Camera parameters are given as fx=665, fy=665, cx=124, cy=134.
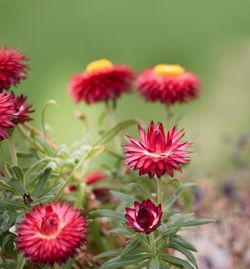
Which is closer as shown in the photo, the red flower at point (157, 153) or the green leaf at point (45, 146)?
the red flower at point (157, 153)

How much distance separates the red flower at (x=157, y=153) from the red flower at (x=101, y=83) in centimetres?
35

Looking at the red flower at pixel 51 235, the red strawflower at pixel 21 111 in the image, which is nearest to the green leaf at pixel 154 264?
the red flower at pixel 51 235

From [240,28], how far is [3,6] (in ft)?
2.54

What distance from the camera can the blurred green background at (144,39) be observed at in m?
2.01

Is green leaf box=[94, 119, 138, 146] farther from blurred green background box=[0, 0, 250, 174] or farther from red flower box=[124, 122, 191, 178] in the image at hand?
blurred green background box=[0, 0, 250, 174]

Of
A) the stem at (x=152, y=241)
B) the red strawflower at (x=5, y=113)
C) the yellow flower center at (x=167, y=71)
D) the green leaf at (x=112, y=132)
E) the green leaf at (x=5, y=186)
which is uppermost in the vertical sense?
the yellow flower center at (x=167, y=71)

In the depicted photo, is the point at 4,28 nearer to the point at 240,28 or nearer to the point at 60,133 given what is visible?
the point at 60,133

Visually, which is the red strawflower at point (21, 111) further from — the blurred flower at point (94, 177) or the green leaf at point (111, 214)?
the blurred flower at point (94, 177)

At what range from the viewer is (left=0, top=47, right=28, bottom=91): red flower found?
76cm

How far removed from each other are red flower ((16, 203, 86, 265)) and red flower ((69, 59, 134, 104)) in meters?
0.40

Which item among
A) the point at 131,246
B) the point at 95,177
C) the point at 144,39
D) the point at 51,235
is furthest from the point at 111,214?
the point at 144,39

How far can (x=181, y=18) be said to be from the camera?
7.13 feet

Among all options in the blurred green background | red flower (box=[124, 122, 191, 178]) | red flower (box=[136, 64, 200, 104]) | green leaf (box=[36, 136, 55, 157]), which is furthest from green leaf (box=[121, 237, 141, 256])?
the blurred green background

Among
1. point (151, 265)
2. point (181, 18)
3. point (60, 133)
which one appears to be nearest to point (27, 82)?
point (60, 133)
